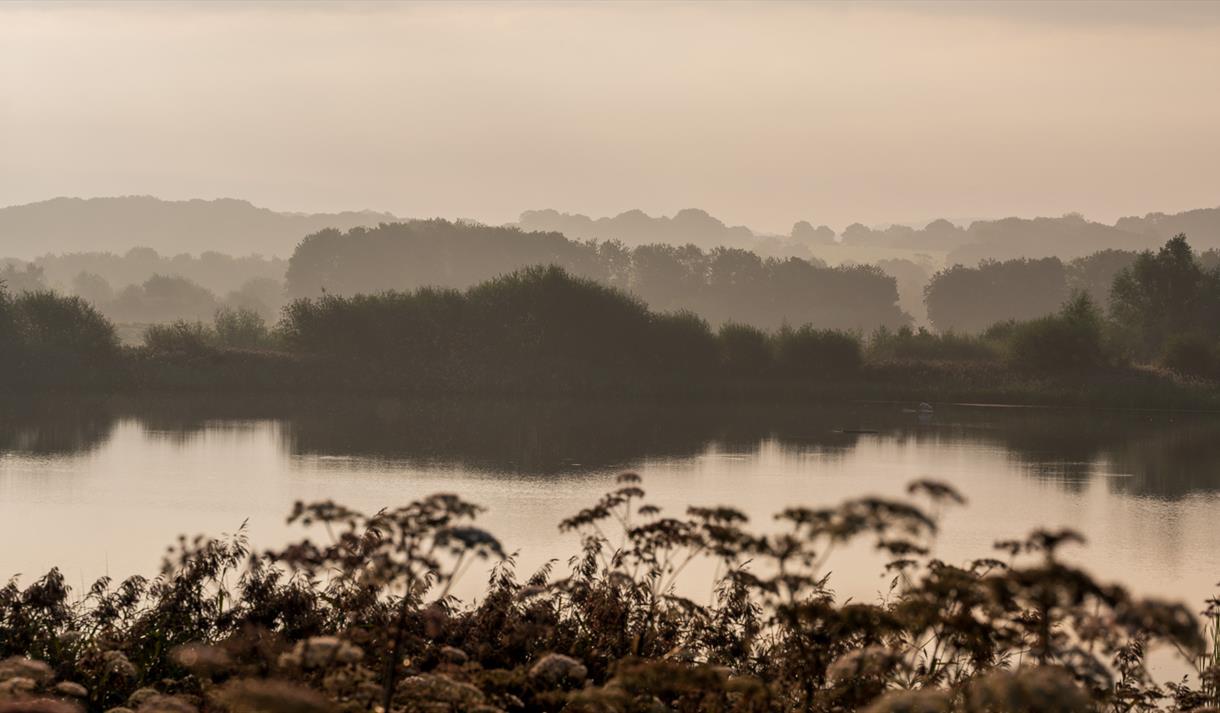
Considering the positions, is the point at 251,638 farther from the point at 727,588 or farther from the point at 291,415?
the point at 291,415

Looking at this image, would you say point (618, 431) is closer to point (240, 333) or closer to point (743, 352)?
point (743, 352)

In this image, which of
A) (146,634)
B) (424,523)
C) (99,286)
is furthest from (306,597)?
(99,286)

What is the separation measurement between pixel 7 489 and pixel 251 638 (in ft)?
60.8

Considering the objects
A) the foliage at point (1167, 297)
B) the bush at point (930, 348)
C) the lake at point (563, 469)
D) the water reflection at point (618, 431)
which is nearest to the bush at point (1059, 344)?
the bush at point (930, 348)

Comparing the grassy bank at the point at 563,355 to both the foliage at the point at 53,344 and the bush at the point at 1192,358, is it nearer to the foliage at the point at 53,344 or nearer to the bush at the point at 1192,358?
the foliage at the point at 53,344

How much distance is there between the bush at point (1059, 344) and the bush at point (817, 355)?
23.6 feet

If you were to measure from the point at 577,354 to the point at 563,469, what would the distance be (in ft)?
105

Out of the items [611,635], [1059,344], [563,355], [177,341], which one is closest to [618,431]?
[563,355]

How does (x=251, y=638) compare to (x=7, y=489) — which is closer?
(x=251, y=638)

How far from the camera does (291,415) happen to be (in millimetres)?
46969

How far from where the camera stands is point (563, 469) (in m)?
32.0

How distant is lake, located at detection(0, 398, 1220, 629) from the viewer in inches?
829

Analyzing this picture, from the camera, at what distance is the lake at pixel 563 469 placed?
21047 mm

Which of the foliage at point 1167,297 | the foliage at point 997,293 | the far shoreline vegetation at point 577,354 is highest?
the foliage at point 997,293
